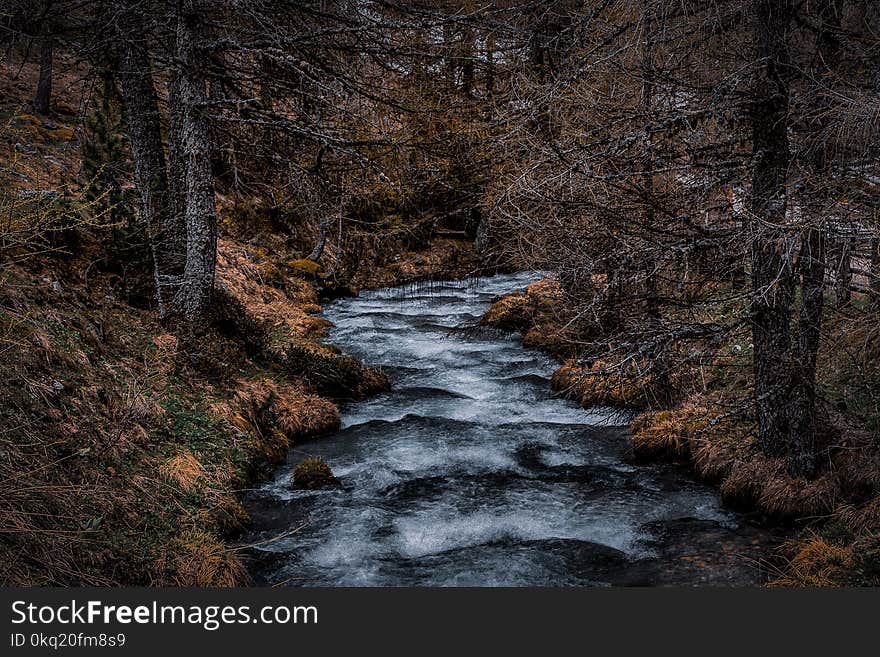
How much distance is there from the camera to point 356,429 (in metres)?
10.2

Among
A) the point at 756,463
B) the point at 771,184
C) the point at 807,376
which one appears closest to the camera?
the point at 771,184

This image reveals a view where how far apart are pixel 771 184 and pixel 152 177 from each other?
28.4ft

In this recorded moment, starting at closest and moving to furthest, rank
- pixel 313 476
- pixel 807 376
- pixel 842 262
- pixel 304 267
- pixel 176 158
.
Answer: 1. pixel 842 262
2. pixel 807 376
3. pixel 313 476
4. pixel 176 158
5. pixel 304 267

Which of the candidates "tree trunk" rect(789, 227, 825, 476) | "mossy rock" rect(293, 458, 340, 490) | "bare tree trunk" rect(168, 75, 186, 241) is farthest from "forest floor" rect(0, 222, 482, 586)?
"tree trunk" rect(789, 227, 825, 476)

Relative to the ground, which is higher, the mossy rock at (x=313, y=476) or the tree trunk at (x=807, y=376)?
the tree trunk at (x=807, y=376)

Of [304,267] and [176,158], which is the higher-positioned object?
[176,158]

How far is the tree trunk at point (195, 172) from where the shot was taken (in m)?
8.66

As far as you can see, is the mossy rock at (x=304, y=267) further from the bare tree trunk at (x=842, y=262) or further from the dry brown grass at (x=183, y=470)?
the bare tree trunk at (x=842, y=262)

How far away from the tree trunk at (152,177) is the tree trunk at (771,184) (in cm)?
772

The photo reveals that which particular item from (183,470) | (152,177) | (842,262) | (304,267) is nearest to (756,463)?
(842,262)

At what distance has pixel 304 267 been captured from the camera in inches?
743

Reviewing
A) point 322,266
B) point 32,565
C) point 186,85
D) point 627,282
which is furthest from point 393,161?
point 322,266

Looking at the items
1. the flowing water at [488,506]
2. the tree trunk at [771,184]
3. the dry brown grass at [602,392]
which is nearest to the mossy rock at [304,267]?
the flowing water at [488,506]

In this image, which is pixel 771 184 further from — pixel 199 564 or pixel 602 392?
pixel 199 564
